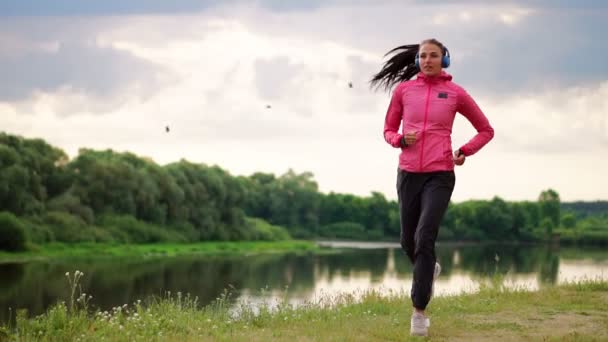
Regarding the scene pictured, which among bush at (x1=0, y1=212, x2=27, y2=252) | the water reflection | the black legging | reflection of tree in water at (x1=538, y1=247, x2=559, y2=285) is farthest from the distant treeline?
the black legging

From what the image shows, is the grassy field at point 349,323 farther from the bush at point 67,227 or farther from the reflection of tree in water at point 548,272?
the bush at point 67,227

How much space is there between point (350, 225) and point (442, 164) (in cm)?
11868

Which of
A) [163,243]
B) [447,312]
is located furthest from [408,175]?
[163,243]

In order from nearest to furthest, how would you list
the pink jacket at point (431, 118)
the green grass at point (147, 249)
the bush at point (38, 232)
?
the pink jacket at point (431, 118) → the green grass at point (147, 249) → the bush at point (38, 232)

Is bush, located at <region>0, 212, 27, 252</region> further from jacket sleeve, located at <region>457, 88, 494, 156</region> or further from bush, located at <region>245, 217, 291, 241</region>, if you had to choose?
jacket sleeve, located at <region>457, 88, 494, 156</region>

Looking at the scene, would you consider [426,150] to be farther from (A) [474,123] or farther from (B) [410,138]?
(A) [474,123]

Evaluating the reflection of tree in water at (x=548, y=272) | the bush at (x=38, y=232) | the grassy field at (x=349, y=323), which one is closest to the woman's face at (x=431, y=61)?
the grassy field at (x=349, y=323)

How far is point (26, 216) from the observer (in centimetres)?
5584

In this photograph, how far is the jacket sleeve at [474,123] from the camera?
7664 mm

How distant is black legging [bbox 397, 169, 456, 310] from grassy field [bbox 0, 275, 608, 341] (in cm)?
54

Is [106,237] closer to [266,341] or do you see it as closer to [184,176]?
[184,176]

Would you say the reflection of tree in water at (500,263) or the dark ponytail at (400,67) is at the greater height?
the dark ponytail at (400,67)

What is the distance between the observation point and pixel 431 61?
24.9 ft

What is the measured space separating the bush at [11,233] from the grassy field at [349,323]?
43.8 meters
